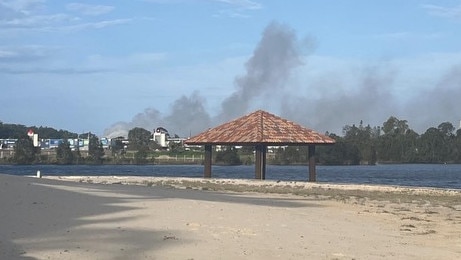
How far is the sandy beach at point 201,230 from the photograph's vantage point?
1166cm

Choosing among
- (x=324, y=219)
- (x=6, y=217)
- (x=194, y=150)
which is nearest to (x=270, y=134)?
(x=324, y=219)

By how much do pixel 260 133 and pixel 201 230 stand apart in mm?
25799

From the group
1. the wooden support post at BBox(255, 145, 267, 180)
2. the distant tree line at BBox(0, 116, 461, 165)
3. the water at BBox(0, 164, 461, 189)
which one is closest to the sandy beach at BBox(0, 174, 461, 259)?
the wooden support post at BBox(255, 145, 267, 180)

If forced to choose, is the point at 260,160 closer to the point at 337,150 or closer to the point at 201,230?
the point at 201,230

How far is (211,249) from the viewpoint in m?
11.9

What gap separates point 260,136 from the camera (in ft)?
128

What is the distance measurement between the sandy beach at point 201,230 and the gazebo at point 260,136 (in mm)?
17182

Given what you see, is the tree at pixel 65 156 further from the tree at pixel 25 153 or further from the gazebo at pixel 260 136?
the gazebo at pixel 260 136

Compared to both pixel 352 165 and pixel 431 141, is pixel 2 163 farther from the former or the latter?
pixel 431 141

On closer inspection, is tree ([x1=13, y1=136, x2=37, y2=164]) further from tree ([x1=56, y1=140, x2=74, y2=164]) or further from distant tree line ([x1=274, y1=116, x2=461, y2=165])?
distant tree line ([x1=274, y1=116, x2=461, y2=165])

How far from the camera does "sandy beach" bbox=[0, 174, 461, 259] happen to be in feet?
Result: 38.3

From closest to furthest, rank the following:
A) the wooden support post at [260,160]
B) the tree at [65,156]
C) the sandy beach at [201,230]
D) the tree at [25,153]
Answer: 1. the sandy beach at [201,230]
2. the wooden support post at [260,160]
3. the tree at [25,153]
4. the tree at [65,156]

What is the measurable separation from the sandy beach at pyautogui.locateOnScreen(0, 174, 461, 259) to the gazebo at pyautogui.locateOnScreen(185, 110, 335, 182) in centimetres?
1718

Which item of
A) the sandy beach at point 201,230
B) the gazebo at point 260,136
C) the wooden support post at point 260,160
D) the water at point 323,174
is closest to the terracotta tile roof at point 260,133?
the gazebo at point 260,136
